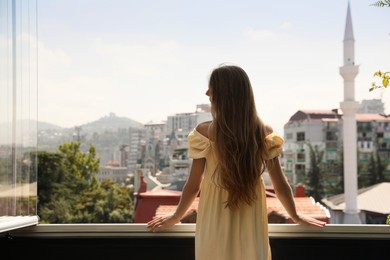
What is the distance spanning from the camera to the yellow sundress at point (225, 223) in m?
1.08

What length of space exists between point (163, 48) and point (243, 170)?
25.0m

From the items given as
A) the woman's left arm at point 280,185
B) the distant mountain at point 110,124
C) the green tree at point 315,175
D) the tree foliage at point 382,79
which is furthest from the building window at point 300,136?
the woman's left arm at point 280,185

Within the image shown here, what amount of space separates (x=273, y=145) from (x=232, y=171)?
0.45 feet

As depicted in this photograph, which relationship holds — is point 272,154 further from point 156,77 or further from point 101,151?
point 101,151

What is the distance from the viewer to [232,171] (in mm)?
1048

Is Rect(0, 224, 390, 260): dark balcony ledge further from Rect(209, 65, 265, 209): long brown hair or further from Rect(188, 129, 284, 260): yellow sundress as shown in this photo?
Rect(209, 65, 265, 209): long brown hair

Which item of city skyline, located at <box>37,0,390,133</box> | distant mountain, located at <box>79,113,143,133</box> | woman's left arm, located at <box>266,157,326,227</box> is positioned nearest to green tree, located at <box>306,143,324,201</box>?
city skyline, located at <box>37,0,390,133</box>

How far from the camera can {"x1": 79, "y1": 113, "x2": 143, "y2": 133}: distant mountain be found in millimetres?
28984

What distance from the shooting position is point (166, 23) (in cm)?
2255

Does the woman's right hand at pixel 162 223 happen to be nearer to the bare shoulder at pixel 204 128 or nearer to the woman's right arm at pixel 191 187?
the woman's right arm at pixel 191 187

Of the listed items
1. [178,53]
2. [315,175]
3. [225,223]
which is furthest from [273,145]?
[178,53]

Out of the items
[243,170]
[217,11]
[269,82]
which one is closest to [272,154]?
[243,170]

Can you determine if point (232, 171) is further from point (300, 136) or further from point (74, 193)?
point (300, 136)

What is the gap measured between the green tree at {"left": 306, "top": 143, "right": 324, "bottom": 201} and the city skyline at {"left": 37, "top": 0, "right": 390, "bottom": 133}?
275 cm
